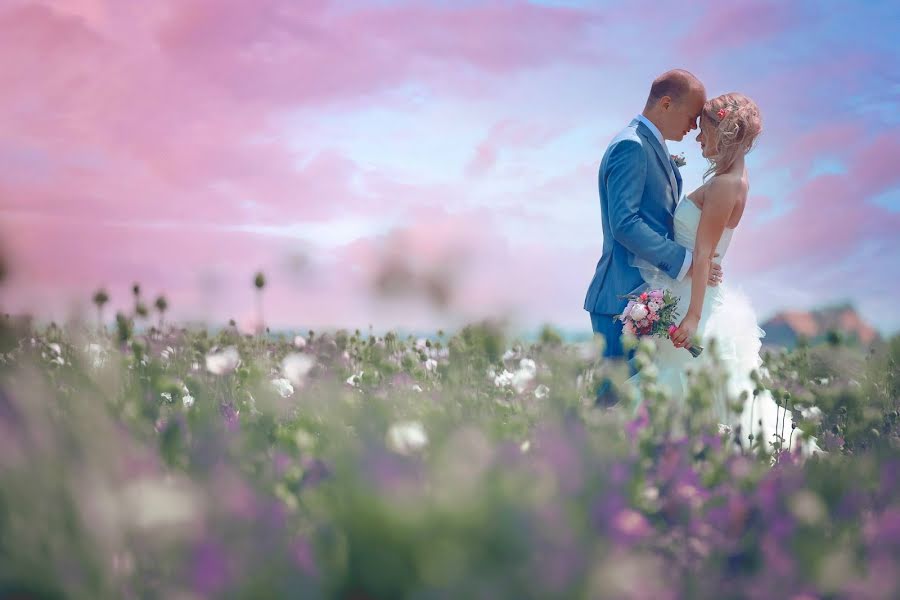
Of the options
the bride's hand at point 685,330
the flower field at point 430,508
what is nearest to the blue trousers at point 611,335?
the bride's hand at point 685,330

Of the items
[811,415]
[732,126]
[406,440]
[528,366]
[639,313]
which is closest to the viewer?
[406,440]

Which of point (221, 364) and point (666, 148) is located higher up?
point (666, 148)

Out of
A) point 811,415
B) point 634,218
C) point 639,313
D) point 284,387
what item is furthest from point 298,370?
point 811,415

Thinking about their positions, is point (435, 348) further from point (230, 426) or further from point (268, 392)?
point (268, 392)

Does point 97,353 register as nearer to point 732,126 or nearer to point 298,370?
point 298,370

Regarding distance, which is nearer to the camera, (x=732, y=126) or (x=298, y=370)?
(x=298, y=370)

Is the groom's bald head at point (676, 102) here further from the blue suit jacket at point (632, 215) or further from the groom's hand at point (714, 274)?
the groom's hand at point (714, 274)

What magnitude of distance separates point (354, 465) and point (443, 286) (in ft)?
8.49

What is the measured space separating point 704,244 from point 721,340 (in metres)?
0.58

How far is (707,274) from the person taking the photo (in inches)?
154

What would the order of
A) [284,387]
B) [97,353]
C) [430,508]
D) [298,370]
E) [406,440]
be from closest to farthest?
[430,508], [406,440], [298,370], [284,387], [97,353]

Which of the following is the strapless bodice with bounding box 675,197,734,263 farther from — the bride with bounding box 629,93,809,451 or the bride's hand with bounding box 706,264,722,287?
the bride's hand with bounding box 706,264,722,287

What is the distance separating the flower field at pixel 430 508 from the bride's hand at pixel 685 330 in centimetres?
126

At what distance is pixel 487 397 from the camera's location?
3.49 m
